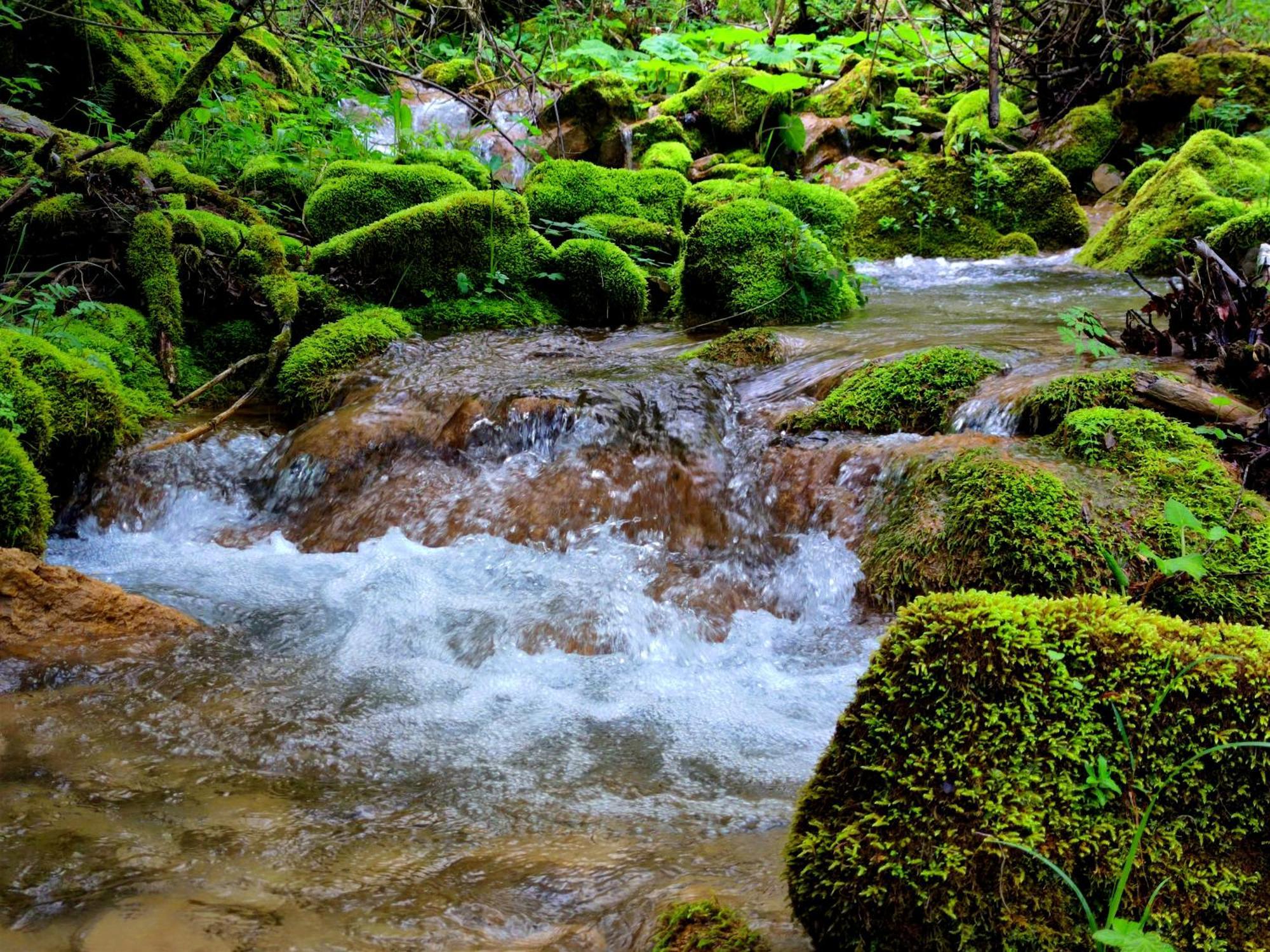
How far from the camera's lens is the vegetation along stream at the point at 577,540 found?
4.62 feet

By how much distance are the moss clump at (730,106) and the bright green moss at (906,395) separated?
32.3ft

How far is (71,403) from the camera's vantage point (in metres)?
4.56

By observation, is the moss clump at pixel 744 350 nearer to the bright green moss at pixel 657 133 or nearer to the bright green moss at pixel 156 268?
the bright green moss at pixel 156 268

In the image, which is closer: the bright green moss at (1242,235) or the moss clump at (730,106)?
the bright green moss at (1242,235)

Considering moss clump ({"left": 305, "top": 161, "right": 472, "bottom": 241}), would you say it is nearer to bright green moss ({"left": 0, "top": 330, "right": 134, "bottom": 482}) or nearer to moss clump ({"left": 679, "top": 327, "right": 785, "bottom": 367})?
bright green moss ({"left": 0, "top": 330, "right": 134, "bottom": 482})

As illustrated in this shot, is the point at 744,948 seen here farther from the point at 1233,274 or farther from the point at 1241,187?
the point at 1241,187

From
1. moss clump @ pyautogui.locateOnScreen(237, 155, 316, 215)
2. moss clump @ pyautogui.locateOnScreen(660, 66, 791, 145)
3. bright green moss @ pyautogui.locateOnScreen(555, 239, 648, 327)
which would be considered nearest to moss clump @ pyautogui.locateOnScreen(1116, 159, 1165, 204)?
moss clump @ pyautogui.locateOnScreen(660, 66, 791, 145)

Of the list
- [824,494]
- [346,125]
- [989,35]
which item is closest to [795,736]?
[824,494]

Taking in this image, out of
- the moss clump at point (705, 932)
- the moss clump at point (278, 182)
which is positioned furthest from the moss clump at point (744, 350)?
the moss clump at point (705, 932)

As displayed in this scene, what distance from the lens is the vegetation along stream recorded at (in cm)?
141

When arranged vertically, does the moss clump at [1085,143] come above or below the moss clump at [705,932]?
above

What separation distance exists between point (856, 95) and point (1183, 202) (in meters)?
6.73

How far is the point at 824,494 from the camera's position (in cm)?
421

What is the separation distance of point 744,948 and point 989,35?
38.5ft
